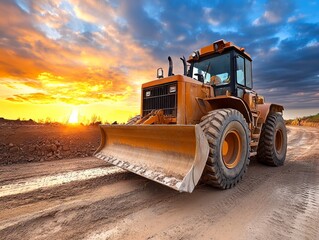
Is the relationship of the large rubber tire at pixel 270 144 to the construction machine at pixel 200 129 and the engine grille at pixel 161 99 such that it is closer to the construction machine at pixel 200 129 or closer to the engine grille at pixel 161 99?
the construction machine at pixel 200 129

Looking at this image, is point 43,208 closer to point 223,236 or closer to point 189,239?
point 189,239

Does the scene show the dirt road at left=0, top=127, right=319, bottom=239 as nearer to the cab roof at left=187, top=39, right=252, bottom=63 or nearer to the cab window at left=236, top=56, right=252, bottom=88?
the cab window at left=236, top=56, right=252, bottom=88

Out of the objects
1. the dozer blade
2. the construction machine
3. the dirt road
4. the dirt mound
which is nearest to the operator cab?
the construction machine

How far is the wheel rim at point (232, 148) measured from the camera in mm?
4137

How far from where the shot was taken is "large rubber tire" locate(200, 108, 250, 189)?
3.47 metres

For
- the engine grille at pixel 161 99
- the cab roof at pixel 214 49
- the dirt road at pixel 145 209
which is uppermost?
the cab roof at pixel 214 49

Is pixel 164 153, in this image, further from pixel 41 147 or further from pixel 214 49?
pixel 41 147

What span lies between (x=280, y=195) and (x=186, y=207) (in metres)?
1.76

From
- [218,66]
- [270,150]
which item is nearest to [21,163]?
[218,66]

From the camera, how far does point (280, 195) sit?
3.65 m

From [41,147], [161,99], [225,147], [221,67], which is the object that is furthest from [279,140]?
[41,147]

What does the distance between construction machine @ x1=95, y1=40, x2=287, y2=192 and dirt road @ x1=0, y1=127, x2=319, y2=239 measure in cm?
38

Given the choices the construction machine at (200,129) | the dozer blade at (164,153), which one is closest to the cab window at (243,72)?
the construction machine at (200,129)

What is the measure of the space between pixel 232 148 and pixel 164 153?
1.50m
